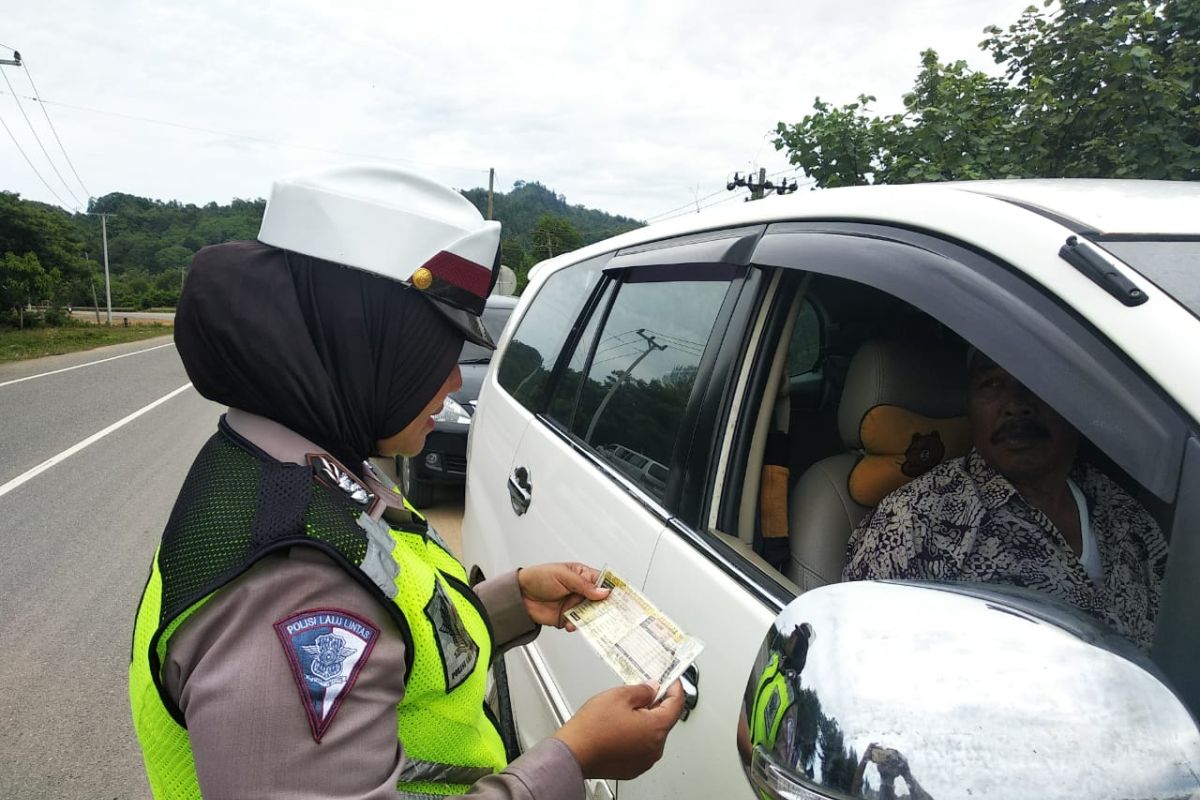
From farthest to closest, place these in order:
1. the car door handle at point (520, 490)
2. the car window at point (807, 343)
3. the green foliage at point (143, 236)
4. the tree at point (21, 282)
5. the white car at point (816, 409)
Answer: the green foliage at point (143, 236) → the tree at point (21, 282) → the car door handle at point (520, 490) → the car window at point (807, 343) → the white car at point (816, 409)

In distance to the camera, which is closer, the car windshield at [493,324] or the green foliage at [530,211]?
the car windshield at [493,324]

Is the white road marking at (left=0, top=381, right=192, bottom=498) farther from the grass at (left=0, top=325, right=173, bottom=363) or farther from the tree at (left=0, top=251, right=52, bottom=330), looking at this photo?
the tree at (left=0, top=251, right=52, bottom=330)

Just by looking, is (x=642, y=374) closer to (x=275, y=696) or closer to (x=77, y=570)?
(x=275, y=696)

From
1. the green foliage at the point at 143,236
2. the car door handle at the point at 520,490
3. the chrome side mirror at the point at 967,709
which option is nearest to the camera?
the chrome side mirror at the point at 967,709

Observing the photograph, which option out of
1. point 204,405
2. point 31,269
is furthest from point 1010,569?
point 31,269

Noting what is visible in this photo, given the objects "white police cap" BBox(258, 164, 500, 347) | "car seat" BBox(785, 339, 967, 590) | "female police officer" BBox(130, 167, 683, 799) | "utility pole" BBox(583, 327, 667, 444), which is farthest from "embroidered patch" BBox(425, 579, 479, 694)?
"utility pole" BBox(583, 327, 667, 444)

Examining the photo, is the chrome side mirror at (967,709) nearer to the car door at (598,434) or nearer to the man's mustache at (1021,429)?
the car door at (598,434)

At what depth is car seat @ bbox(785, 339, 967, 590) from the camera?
66.6 inches

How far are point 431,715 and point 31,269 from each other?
35750mm

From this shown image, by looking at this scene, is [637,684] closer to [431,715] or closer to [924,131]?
[431,715]

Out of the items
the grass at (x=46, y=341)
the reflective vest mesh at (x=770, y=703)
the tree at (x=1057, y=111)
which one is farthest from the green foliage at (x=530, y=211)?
the reflective vest mesh at (x=770, y=703)

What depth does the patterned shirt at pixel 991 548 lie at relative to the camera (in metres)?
1.53

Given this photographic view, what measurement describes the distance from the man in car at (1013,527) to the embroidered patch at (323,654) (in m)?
1.10

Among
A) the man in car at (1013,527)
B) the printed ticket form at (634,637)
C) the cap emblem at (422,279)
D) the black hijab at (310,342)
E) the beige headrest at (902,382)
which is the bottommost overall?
the printed ticket form at (634,637)
